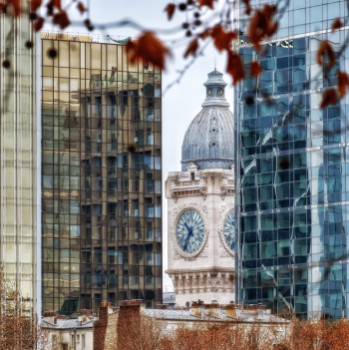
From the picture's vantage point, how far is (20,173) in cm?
16650

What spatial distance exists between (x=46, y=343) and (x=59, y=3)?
129 metres

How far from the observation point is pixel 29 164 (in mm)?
166375

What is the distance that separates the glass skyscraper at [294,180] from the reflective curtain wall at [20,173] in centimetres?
2435

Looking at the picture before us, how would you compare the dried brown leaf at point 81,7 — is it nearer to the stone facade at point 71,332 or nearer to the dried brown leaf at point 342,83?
the dried brown leaf at point 342,83

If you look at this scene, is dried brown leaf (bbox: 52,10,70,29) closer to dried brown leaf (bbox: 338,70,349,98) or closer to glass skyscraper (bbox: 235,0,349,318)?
dried brown leaf (bbox: 338,70,349,98)

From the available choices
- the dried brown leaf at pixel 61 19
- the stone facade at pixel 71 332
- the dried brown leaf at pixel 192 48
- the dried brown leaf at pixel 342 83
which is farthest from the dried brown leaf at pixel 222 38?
the stone facade at pixel 71 332

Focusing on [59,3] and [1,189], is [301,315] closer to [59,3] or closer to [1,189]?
[1,189]

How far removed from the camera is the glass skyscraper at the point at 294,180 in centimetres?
17888

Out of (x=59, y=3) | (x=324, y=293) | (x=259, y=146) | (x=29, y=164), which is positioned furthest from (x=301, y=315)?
(x=59, y=3)

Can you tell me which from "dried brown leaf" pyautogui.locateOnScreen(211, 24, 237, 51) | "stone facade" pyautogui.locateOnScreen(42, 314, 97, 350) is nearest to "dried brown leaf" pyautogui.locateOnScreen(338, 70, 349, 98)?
"dried brown leaf" pyautogui.locateOnScreen(211, 24, 237, 51)

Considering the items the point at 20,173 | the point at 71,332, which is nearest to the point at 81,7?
the point at 20,173

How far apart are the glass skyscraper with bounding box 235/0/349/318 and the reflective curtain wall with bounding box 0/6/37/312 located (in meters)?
24.4

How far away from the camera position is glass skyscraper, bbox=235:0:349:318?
179 meters

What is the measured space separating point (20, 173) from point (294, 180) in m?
28.7
